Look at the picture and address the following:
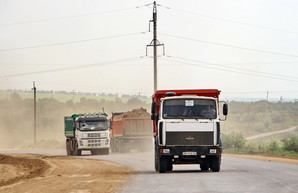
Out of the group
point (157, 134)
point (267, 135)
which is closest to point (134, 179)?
point (157, 134)

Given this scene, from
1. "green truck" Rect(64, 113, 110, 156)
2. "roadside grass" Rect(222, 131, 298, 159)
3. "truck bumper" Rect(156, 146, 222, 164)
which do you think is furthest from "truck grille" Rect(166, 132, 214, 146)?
"green truck" Rect(64, 113, 110, 156)

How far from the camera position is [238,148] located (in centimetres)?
5812

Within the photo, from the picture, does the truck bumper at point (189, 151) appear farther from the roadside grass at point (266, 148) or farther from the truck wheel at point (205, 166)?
the roadside grass at point (266, 148)

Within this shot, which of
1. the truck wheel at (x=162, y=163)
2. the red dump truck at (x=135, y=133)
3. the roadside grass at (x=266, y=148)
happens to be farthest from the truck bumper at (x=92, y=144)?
the truck wheel at (x=162, y=163)

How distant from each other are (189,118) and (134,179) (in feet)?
12.9

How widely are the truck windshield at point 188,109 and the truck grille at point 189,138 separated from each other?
628 mm

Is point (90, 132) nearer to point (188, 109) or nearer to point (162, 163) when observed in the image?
point (162, 163)

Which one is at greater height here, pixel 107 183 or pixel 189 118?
pixel 189 118

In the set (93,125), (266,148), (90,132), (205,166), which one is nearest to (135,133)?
(93,125)

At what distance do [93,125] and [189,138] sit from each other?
2625 centimetres

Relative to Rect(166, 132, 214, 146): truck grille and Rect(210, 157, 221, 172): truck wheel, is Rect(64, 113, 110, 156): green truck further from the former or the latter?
Rect(166, 132, 214, 146): truck grille

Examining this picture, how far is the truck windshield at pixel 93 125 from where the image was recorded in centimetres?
5275

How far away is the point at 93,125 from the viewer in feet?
174

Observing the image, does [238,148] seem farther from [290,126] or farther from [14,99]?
[14,99]
